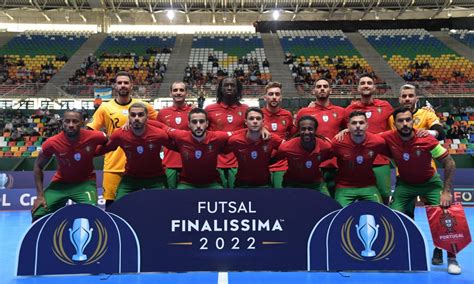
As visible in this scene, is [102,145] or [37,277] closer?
[37,277]

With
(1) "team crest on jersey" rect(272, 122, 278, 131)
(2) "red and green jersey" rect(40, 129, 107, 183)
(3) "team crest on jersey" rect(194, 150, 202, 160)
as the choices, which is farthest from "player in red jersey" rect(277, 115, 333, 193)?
(2) "red and green jersey" rect(40, 129, 107, 183)

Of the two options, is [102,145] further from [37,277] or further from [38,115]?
[38,115]

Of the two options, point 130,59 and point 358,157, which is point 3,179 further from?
point 130,59

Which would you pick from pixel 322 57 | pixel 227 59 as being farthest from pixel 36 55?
pixel 322 57

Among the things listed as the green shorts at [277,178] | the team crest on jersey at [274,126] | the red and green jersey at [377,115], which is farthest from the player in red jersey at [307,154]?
the red and green jersey at [377,115]

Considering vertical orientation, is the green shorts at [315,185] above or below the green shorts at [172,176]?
below

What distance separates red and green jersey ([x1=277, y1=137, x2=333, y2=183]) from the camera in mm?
4867

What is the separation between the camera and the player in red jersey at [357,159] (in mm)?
4805

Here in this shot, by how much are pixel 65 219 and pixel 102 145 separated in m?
1.02

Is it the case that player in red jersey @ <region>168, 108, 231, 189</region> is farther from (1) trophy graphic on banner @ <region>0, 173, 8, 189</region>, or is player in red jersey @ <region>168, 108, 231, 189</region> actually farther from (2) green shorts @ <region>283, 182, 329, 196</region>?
(1) trophy graphic on banner @ <region>0, 173, 8, 189</region>

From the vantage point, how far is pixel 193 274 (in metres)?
4.46

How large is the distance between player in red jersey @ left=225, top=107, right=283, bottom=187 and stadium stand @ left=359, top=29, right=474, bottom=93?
52.8 feet

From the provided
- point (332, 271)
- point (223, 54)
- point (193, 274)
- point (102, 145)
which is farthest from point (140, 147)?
point (223, 54)

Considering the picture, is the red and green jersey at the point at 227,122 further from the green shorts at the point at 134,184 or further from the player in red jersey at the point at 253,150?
the green shorts at the point at 134,184
